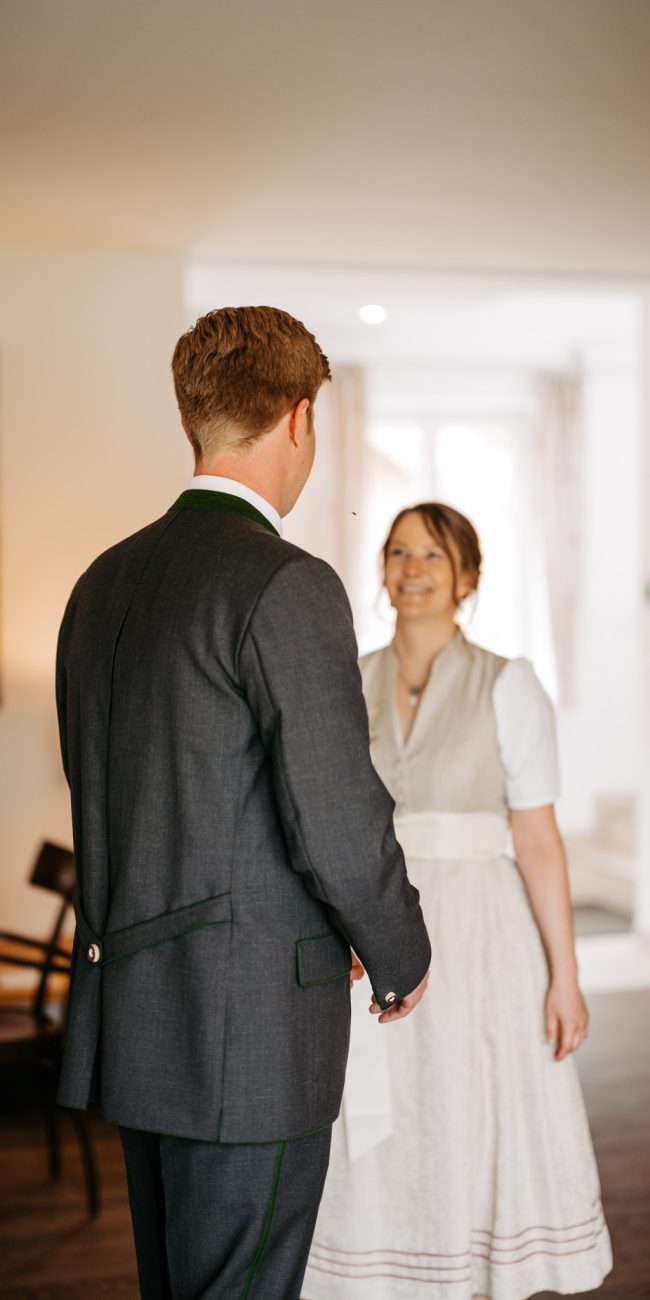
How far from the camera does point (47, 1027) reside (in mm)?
3236

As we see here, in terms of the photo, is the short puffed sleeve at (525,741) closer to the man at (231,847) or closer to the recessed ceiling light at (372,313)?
the man at (231,847)

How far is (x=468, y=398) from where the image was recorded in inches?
289

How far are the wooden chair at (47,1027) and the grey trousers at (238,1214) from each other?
5.79ft

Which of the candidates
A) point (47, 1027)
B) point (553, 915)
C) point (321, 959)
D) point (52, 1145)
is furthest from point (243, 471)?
point (52, 1145)

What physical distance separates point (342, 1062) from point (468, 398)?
625 cm

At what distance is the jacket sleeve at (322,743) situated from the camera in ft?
4.23

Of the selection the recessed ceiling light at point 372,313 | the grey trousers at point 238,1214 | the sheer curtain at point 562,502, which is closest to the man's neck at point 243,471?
the grey trousers at point 238,1214

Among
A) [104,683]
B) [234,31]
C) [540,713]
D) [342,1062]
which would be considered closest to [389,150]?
A: [234,31]

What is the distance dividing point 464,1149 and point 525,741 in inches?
27.0

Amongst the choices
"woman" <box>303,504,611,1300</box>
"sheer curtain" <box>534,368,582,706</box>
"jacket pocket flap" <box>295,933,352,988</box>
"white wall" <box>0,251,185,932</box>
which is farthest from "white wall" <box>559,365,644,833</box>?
"jacket pocket flap" <box>295,933,352,988</box>

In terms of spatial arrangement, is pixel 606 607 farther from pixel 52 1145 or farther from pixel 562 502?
A: pixel 52 1145

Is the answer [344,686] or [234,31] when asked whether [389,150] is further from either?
[344,686]

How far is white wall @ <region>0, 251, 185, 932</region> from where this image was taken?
4.08 m

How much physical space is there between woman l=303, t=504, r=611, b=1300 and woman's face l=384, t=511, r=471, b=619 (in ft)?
0.42
